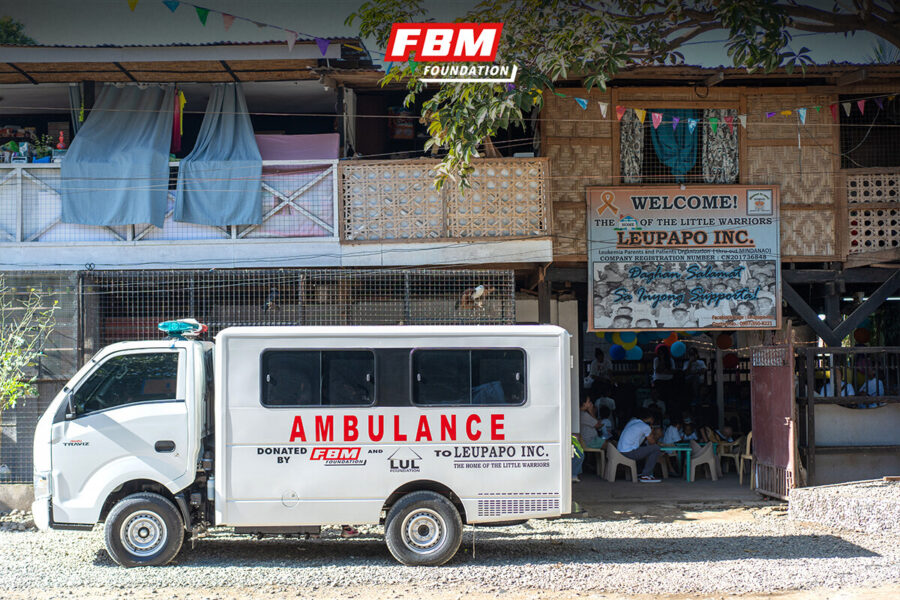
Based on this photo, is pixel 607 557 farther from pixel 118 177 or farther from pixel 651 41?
pixel 118 177

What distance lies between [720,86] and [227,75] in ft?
24.0

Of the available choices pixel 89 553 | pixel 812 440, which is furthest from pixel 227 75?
pixel 812 440

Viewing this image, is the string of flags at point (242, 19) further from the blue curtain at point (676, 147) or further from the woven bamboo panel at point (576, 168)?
the blue curtain at point (676, 147)

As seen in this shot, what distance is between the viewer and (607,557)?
9.29 metres

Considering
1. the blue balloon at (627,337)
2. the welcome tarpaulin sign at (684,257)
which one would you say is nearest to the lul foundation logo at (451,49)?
the welcome tarpaulin sign at (684,257)

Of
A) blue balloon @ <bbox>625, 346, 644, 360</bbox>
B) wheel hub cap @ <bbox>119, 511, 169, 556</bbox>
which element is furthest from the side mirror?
blue balloon @ <bbox>625, 346, 644, 360</bbox>

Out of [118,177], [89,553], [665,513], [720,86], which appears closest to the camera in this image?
[89,553]

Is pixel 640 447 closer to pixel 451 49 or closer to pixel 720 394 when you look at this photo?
pixel 720 394

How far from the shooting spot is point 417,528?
8.88m

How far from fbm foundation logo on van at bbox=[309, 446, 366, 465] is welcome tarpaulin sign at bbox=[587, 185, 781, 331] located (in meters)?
5.42

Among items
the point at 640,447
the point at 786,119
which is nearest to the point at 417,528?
the point at 640,447

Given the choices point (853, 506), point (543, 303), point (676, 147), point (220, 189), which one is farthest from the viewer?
point (676, 147)

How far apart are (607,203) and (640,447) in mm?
3900

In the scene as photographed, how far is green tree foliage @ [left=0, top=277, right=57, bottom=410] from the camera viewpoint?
11.3 meters
